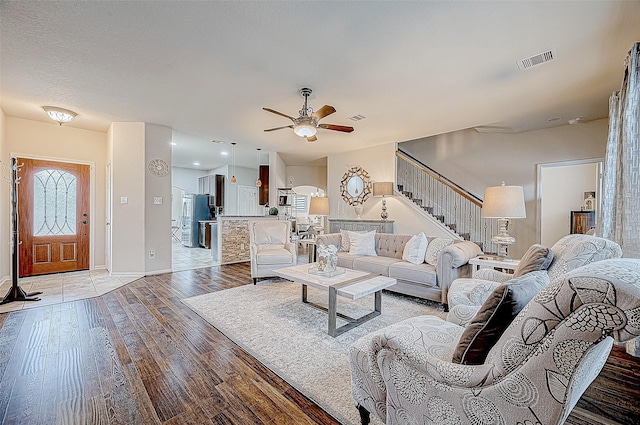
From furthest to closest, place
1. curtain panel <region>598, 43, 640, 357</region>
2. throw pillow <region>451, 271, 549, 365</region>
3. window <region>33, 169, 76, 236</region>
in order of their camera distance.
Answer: window <region>33, 169, 76, 236</region> → curtain panel <region>598, 43, 640, 357</region> → throw pillow <region>451, 271, 549, 365</region>

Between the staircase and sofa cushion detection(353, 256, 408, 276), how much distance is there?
2373 mm

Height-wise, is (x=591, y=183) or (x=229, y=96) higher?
(x=229, y=96)

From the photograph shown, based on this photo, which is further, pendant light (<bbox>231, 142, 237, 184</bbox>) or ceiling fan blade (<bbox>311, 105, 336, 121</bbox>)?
pendant light (<bbox>231, 142, 237, 184</bbox>)

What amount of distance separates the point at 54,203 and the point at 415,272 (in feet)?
20.6

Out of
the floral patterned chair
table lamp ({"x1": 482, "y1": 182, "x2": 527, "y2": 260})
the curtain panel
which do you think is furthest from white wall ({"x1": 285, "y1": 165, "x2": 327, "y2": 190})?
the floral patterned chair

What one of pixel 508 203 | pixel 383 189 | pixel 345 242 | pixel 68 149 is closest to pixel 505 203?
pixel 508 203

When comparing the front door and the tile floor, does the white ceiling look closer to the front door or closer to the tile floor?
the front door

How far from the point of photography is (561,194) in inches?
239

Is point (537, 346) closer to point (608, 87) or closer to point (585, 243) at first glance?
point (585, 243)

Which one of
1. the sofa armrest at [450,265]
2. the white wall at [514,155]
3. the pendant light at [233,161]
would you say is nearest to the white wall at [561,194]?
the white wall at [514,155]

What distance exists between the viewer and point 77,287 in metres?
4.19

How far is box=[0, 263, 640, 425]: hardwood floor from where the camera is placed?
163 centimetres

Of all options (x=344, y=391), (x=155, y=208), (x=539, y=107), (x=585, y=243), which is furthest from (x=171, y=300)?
(x=539, y=107)

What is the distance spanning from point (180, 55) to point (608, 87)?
5.01m
